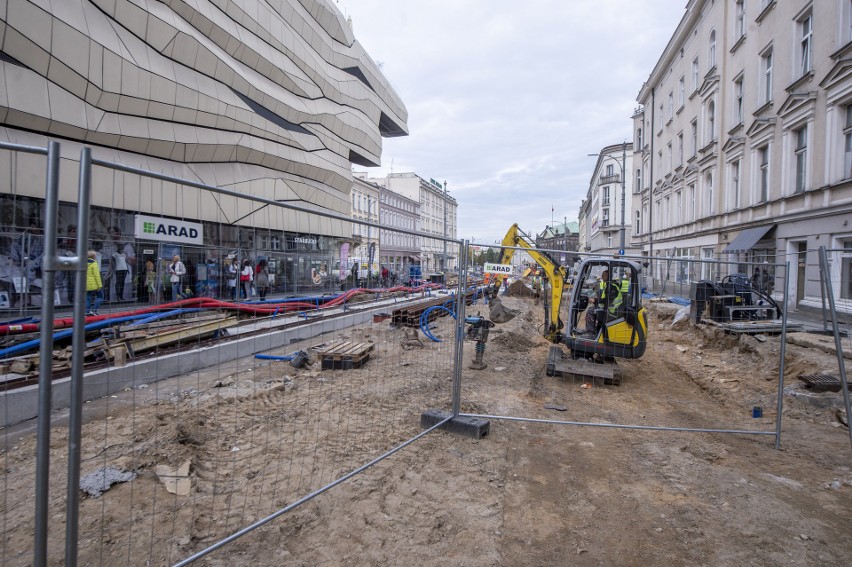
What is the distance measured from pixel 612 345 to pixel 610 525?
4.81 meters

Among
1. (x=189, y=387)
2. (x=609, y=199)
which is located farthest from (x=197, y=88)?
(x=609, y=199)

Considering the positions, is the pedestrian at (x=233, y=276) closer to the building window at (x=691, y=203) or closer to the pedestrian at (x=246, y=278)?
the pedestrian at (x=246, y=278)

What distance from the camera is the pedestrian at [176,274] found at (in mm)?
3041

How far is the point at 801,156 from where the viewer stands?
50.2 feet

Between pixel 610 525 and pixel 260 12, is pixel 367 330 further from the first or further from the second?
pixel 260 12

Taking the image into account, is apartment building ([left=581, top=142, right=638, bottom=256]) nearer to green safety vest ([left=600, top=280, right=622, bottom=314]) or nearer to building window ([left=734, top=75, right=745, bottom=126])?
building window ([left=734, top=75, right=745, bottom=126])

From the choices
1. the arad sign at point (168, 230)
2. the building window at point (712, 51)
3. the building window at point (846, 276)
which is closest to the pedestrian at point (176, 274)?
the arad sign at point (168, 230)

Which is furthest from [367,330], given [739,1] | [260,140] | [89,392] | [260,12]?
[739,1]

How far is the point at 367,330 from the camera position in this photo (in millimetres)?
6332

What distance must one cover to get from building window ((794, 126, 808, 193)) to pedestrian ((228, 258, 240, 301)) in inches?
728

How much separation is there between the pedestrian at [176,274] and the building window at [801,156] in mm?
18858

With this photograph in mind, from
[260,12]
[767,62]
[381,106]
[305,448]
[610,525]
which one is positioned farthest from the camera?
[381,106]

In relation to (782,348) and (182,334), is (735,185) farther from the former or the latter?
(182,334)

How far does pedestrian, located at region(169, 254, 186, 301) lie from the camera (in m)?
3.04
